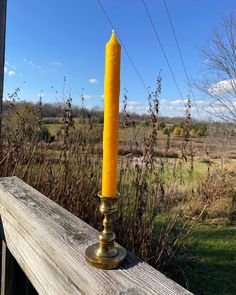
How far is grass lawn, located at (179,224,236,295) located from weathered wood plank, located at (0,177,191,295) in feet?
5.21

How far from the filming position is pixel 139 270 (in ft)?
2.05

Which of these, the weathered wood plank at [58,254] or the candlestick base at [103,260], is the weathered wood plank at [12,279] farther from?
the candlestick base at [103,260]

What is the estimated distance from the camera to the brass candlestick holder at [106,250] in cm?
63

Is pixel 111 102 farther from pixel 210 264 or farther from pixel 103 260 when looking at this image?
pixel 210 264

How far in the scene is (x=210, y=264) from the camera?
2.71 m

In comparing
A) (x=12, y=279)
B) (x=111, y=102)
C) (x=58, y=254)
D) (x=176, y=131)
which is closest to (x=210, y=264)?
(x=176, y=131)

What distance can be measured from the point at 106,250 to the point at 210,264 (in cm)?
236

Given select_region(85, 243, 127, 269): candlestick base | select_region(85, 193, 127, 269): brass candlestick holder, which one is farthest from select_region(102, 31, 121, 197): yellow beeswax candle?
select_region(85, 243, 127, 269): candlestick base

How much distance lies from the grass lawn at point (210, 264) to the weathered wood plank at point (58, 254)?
5.21 feet

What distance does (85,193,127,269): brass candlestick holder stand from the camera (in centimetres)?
63

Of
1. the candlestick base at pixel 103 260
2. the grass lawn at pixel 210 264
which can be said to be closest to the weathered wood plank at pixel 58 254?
the candlestick base at pixel 103 260

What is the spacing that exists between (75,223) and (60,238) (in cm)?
13

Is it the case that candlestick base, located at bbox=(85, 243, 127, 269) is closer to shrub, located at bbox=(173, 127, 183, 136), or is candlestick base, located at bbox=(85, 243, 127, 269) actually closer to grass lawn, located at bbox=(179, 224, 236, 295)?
grass lawn, located at bbox=(179, 224, 236, 295)

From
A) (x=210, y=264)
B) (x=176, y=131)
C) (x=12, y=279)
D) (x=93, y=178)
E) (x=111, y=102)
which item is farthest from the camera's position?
(x=176, y=131)
